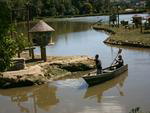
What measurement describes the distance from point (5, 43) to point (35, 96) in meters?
4.47

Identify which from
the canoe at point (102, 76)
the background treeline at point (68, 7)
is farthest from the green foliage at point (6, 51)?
the background treeline at point (68, 7)

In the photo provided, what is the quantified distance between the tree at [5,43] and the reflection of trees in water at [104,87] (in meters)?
5.15

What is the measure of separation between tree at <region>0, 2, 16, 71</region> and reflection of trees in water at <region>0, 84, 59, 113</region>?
1.77 meters

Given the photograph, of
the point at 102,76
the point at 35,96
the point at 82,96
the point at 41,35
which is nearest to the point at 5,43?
the point at 41,35

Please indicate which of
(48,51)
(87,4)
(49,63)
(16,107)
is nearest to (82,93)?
(16,107)

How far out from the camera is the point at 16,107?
1886cm

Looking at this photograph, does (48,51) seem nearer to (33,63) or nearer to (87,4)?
(33,63)

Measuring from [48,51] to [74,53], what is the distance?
356cm

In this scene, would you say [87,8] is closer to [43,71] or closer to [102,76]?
[43,71]

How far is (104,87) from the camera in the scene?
2131 cm

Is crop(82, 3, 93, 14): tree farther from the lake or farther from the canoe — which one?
the canoe

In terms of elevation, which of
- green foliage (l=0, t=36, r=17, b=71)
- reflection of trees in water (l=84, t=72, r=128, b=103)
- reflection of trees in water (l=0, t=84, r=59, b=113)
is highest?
green foliage (l=0, t=36, r=17, b=71)

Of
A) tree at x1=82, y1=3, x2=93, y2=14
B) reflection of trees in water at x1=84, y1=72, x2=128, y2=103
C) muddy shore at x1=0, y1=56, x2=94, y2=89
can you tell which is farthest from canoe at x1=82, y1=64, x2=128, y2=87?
tree at x1=82, y1=3, x2=93, y2=14

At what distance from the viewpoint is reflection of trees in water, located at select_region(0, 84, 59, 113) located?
1898cm
